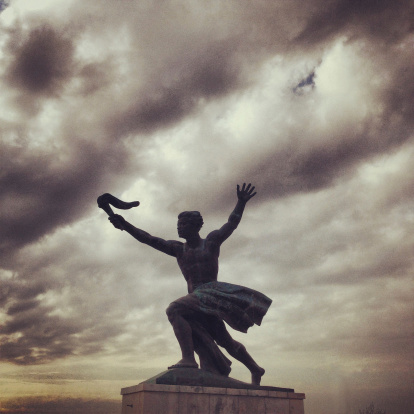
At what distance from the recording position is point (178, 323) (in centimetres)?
782

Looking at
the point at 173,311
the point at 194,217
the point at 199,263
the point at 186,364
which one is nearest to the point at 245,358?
the point at 186,364

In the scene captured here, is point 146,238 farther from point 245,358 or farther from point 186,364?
point 245,358

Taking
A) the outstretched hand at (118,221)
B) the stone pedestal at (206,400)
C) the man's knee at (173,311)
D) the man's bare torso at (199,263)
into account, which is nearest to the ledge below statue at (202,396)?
the stone pedestal at (206,400)

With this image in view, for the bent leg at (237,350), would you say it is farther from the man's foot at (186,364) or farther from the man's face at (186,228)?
the man's face at (186,228)

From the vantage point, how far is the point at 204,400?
7.04m

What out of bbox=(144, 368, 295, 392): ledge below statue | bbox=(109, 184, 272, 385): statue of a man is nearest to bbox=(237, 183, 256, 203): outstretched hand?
bbox=(109, 184, 272, 385): statue of a man

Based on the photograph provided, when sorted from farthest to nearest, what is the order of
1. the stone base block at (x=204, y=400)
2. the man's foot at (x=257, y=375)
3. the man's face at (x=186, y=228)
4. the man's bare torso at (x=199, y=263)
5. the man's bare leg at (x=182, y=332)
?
the man's face at (x=186, y=228)
the man's bare torso at (x=199, y=263)
the man's foot at (x=257, y=375)
the man's bare leg at (x=182, y=332)
the stone base block at (x=204, y=400)

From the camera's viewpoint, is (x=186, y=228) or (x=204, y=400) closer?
(x=204, y=400)

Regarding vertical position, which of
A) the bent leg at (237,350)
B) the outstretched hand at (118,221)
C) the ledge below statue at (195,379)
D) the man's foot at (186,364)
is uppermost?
the outstretched hand at (118,221)

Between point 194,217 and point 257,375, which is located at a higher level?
point 194,217

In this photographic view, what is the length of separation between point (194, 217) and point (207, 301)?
1637mm

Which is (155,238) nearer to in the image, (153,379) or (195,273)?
(195,273)

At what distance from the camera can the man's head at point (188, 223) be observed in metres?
8.70

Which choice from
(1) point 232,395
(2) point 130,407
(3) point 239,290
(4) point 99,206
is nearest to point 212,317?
(3) point 239,290
